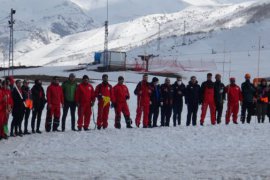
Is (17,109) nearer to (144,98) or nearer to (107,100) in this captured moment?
(107,100)

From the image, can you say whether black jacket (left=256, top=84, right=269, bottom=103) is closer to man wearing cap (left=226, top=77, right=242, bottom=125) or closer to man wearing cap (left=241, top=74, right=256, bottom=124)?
man wearing cap (left=241, top=74, right=256, bottom=124)

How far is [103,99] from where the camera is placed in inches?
721

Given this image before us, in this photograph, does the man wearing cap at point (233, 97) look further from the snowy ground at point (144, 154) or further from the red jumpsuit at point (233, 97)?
the snowy ground at point (144, 154)

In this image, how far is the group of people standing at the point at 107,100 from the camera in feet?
57.0

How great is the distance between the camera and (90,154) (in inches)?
527

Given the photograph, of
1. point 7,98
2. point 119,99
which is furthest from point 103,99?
point 7,98

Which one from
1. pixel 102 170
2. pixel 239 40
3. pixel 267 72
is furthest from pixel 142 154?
pixel 239 40

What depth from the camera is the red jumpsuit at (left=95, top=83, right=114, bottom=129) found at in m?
18.3

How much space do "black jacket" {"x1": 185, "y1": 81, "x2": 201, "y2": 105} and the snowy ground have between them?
1701 millimetres

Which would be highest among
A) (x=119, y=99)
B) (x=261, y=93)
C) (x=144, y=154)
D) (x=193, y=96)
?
(x=261, y=93)

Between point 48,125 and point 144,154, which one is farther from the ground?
point 48,125

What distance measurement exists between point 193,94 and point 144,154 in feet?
20.6

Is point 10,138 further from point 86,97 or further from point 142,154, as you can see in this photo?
point 142,154

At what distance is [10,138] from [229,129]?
20.2 feet
